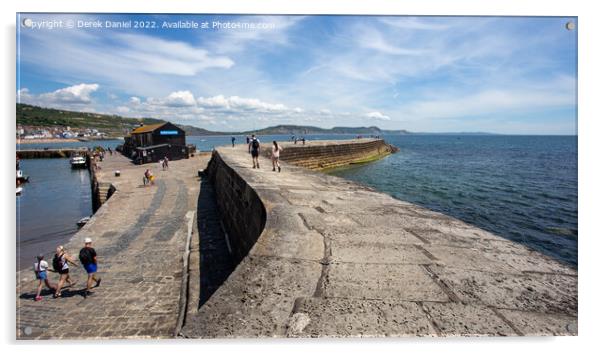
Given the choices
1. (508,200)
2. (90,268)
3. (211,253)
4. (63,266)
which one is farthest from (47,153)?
(508,200)

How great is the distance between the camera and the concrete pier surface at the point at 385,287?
2.72 m

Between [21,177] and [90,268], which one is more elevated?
[21,177]

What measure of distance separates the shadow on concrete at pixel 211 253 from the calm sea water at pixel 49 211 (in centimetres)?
388

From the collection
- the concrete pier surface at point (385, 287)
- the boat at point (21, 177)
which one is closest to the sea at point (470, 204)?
the boat at point (21, 177)

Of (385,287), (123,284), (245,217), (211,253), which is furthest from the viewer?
(211,253)

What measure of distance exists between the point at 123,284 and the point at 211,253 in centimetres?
261

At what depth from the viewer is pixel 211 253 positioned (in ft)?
34.1

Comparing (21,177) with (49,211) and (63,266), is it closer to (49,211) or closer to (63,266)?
(49,211)

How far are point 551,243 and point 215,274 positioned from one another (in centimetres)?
1404

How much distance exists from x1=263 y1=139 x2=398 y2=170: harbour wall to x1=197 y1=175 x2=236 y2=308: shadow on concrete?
13427 millimetres

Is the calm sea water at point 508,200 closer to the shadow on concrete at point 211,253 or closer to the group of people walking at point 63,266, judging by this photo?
the shadow on concrete at point 211,253

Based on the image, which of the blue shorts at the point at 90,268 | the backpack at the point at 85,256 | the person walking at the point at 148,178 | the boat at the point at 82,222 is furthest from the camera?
the person walking at the point at 148,178

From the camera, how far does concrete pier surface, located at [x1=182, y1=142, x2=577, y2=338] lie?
2721 millimetres

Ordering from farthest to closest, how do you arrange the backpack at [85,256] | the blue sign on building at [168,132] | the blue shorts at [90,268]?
1. the blue sign on building at [168,132]
2. the blue shorts at [90,268]
3. the backpack at [85,256]
